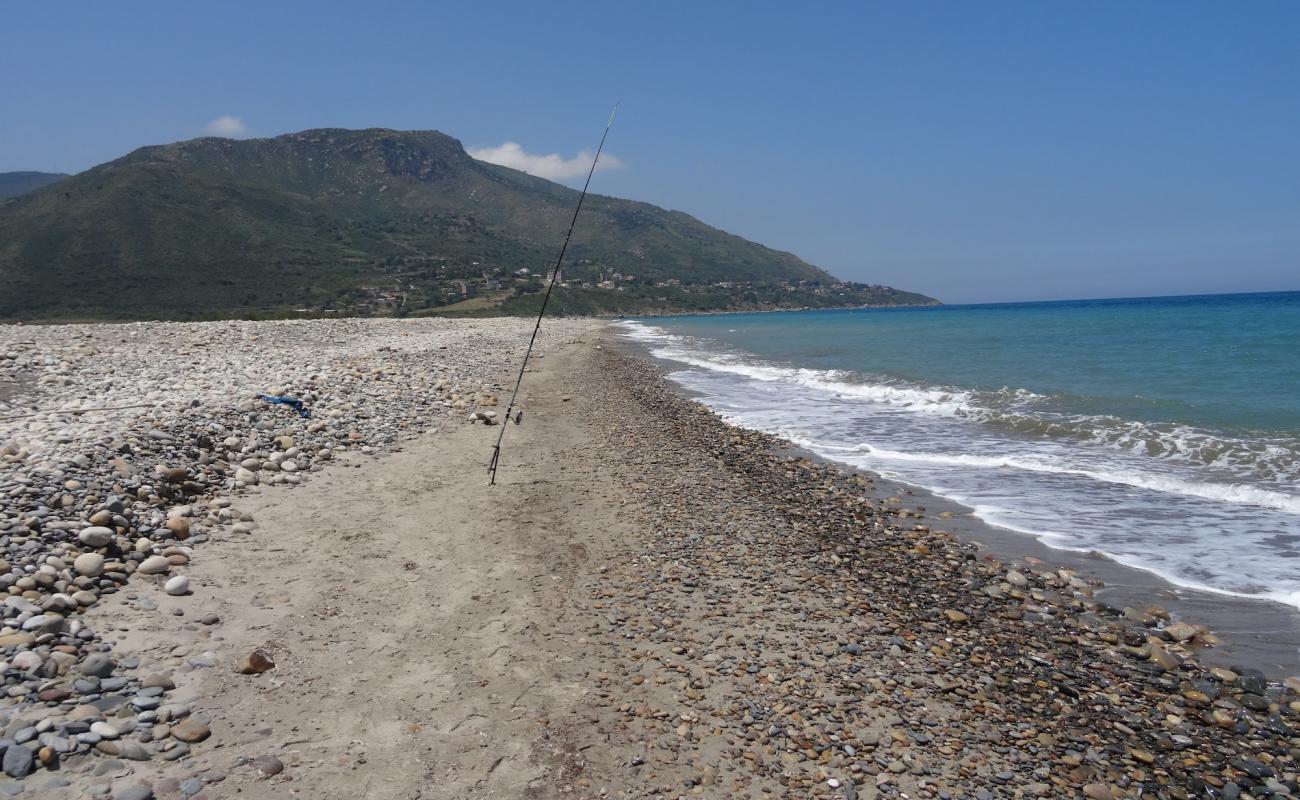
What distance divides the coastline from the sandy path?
0.02 metres

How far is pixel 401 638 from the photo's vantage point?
187 inches

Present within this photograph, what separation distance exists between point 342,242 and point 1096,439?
101970mm

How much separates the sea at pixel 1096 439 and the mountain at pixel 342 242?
42.0m

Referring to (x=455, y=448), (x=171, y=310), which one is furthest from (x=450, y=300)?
(x=455, y=448)

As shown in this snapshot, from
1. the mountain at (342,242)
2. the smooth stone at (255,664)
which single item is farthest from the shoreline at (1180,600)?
the mountain at (342,242)

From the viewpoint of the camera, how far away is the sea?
6871mm

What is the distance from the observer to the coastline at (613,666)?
3.45 meters

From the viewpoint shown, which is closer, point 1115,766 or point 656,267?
point 1115,766

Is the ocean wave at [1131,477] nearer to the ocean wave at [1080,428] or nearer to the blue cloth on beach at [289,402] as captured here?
the ocean wave at [1080,428]

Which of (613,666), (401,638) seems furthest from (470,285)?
(613,666)

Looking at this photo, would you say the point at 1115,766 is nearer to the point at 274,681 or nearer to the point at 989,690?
the point at 989,690

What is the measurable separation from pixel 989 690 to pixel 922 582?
1666mm

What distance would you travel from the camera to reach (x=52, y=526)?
17.1 ft

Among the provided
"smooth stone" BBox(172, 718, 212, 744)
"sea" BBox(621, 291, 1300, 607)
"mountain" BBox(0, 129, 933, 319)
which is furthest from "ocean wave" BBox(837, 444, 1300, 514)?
"mountain" BBox(0, 129, 933, 319)
